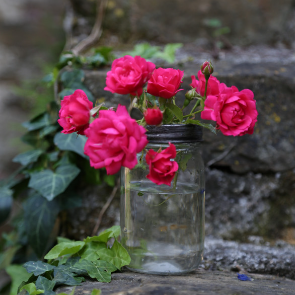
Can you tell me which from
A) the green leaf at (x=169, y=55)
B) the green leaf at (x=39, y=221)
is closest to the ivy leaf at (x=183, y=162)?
the green leaf at (x=39, y=221)

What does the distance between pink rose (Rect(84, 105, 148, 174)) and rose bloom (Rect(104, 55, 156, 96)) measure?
98mm

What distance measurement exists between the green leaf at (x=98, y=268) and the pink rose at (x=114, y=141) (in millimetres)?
309

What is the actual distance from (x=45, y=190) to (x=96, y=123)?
22.2 inches

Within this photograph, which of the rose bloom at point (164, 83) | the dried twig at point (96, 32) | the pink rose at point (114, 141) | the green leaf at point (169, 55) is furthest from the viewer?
the dried twig at point (96, 32)

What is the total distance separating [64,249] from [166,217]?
0.28 m

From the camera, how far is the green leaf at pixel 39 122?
4.19 ft

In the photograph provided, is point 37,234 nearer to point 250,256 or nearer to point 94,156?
point 94,156

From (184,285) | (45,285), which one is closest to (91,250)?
(45,285)

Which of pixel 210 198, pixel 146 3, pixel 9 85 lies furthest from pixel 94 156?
pixel 9 85

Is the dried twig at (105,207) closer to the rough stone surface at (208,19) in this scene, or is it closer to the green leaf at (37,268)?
the green leaf at (37,268)

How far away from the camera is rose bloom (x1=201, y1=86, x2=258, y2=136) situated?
717 mm

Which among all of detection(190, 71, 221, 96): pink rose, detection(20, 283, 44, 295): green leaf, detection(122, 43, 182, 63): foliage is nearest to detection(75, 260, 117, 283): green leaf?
detection(20, 283, 44, 295): green leaf

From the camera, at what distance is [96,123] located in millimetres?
639

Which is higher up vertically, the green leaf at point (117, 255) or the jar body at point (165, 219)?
the jar body at point (165, 219)
